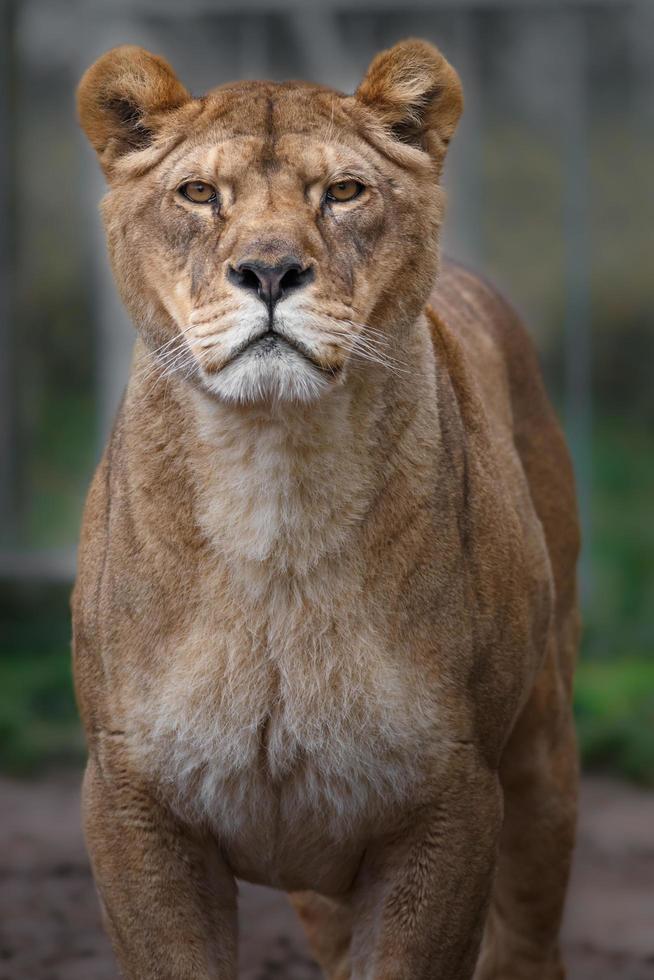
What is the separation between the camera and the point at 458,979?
3.43 metres

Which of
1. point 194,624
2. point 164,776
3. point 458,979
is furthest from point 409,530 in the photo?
point 458,979

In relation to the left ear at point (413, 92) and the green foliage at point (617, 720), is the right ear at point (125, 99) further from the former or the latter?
the green foliage at point (617, 720)

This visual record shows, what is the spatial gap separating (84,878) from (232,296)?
3.40 m

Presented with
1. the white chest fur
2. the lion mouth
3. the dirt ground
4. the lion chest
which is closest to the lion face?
the lion mouth

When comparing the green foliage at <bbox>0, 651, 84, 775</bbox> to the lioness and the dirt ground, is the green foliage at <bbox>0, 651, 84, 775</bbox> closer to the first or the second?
the dirt ground

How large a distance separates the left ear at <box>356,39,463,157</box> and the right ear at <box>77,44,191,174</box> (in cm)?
37

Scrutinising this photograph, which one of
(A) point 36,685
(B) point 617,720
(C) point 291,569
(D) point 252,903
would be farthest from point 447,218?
(C) point 291,569

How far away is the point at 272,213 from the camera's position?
9.90 feet

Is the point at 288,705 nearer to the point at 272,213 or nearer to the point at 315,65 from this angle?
the point at 272,213

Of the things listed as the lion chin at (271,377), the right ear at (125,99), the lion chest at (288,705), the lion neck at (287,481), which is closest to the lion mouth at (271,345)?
the lion chin at (271,377)

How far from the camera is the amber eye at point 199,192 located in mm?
3129

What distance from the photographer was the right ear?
334cm

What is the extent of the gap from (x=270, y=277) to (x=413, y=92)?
2.40 ft

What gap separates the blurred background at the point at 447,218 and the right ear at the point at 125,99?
4.99 m
